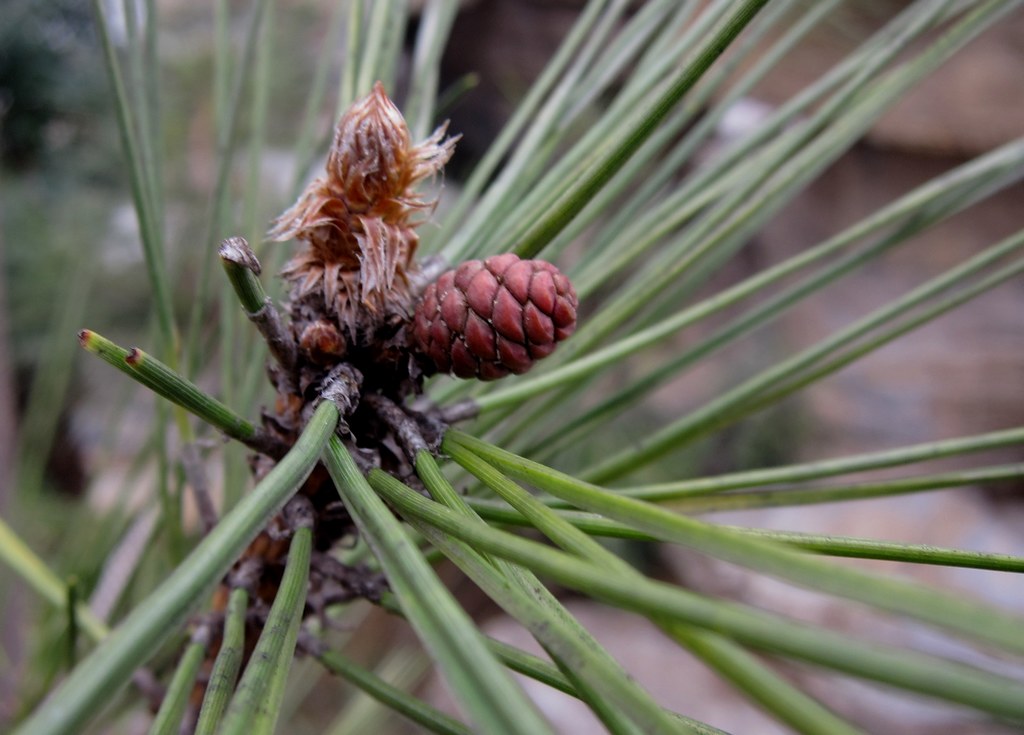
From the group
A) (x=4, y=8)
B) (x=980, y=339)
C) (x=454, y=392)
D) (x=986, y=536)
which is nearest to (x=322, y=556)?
(x=454, y=392)

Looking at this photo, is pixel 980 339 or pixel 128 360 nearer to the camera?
pixel 128 360

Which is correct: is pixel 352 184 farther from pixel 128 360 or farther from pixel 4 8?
pixel 4 8

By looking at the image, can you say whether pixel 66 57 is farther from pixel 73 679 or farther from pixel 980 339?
pixel 980 339

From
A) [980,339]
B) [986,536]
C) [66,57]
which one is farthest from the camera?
[980,339]

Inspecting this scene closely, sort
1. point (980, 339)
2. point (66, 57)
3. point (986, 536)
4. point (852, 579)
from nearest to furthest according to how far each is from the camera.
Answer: point (852, 579), point (986, 536), point (66, 57), point (980, 339)

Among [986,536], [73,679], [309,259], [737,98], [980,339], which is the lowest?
[73,679]

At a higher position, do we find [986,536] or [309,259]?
[986,536]
